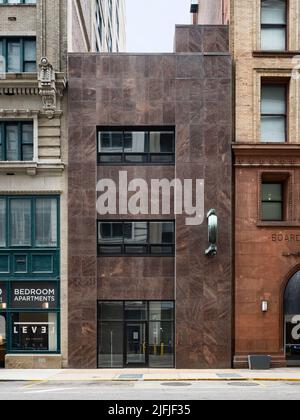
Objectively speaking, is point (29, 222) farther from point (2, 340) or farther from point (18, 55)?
point (18, 55)

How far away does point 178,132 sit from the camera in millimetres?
22906

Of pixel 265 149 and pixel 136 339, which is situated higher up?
pixel 265 149

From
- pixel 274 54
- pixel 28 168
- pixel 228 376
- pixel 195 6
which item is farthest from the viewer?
pixel 195 6

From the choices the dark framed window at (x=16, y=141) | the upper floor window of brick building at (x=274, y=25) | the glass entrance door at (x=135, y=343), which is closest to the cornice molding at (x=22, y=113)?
the dark framed window at (x=16, y=141)

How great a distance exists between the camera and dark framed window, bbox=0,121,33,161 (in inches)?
911

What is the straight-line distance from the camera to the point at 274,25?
24.0m

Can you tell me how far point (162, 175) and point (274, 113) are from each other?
6.30 m

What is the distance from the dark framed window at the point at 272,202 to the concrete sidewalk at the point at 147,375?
6.97 metres

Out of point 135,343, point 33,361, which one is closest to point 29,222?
point 33,361

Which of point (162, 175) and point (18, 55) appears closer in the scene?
point (162, 175)

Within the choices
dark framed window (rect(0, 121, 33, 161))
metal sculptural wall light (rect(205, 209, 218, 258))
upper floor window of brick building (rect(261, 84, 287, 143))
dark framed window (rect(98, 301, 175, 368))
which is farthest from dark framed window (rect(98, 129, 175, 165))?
dark framed window (rect(98, 301, 175, 368))

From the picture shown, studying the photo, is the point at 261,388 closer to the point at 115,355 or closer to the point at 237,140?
the point at 115,355

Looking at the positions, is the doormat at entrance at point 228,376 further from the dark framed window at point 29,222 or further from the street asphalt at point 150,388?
the dark framed window at point 29,222

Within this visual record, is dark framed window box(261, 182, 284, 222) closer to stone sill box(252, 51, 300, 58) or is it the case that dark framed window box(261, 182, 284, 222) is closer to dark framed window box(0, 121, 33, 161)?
stone sill box(252, 51, 300, 58)
